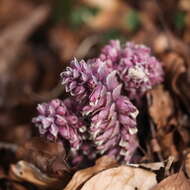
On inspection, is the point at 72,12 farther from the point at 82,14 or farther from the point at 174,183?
the point at 174,183

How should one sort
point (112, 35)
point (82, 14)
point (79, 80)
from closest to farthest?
point (79, 80), point (112, 35), point (82, 14)

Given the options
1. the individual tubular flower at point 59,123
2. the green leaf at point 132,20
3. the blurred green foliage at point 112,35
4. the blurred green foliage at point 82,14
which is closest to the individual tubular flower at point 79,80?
the individual tubular flower at point 59,123

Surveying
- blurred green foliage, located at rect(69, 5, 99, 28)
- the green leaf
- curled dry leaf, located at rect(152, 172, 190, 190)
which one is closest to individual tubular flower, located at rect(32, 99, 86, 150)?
curled dry leaf, located at rect(152, 172, 190, 190)

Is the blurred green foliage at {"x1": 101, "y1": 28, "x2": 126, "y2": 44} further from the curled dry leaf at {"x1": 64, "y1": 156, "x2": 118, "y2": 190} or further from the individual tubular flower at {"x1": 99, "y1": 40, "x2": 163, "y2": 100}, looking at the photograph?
the curled dry leaf at {"x1": 64, "y1": 156, "x2": 118, "y2": 190}

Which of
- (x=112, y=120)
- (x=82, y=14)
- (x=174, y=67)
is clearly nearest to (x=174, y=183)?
(x=112, y=120)

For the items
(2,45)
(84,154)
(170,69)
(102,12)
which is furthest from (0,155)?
(102,12)

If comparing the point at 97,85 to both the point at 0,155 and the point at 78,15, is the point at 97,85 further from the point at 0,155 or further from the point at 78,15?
the point at 78,15

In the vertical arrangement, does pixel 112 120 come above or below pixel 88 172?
above
